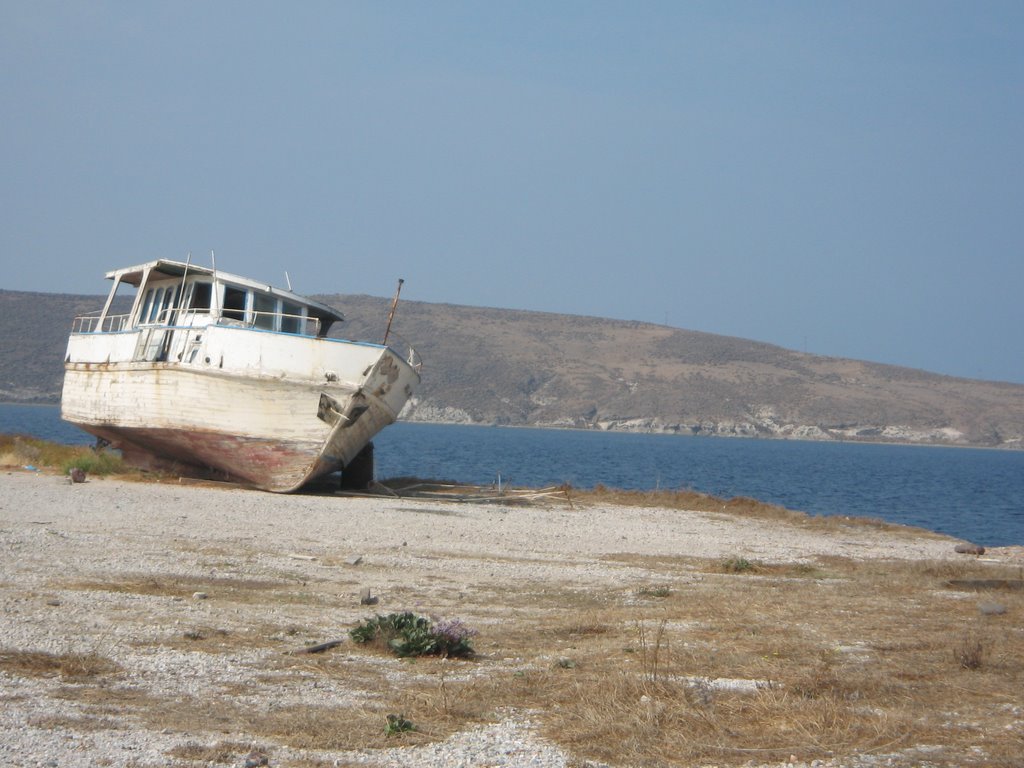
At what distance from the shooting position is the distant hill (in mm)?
114688

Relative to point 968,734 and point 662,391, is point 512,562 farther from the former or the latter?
point 662,391

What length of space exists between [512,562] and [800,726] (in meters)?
6.83

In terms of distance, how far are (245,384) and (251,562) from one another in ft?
28.3

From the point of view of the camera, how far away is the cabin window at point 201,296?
814 inches

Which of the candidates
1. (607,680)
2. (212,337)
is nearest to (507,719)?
(607,680)

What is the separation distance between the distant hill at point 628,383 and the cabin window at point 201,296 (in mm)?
91723

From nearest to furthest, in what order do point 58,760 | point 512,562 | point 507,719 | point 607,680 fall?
point 58,760 < point 507,719 < point 607,680 < point 512,562

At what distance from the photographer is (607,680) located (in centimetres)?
599

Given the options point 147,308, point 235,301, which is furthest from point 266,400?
point 147,308

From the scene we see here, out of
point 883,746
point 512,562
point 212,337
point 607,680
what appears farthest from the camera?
point 212,337

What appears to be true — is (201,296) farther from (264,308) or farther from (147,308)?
(147,308)

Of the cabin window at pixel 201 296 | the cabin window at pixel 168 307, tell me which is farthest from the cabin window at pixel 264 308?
the cabin window at pixel 168 307

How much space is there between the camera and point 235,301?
2048 cm

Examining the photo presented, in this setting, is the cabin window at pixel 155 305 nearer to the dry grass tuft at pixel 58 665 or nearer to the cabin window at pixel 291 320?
the cabin window at pixel 291 320
